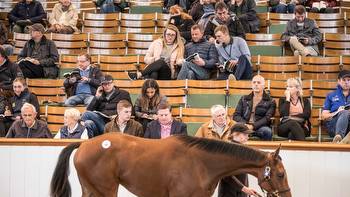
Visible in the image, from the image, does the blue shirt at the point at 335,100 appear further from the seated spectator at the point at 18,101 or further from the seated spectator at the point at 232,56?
the seated spectator at the point at 18,101

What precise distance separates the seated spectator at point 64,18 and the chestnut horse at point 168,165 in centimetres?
681

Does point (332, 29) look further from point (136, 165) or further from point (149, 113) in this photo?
point (136, 165)

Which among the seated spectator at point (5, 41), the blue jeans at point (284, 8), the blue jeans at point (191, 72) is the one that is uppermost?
the blue jeans at point (284, 8)

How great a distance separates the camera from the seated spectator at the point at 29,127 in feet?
41.0

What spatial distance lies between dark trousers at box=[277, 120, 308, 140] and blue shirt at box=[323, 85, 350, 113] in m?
0.57

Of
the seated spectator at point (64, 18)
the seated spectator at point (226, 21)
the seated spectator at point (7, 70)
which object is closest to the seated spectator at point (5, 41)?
the seated spectator at point (64, 18)

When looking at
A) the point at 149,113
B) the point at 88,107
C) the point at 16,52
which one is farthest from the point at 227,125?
the point at 16,52

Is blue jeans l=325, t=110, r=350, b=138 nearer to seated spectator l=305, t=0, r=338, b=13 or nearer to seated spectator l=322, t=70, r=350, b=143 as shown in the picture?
seated spectator l=322, t=70, r=350, b=143

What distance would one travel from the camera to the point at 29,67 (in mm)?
15312

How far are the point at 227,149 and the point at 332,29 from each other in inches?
289

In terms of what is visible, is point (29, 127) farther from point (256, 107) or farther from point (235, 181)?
point (235, 181)

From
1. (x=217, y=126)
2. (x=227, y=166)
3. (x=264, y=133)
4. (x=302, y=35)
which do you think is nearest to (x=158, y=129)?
(x=217, y=126)

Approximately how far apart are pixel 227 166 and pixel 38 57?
644 centimetres

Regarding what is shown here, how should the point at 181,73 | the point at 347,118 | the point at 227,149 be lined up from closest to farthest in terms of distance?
the point at 227,149 → the point at 347,118 → the point at 181,73
